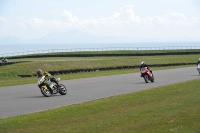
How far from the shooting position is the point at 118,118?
12.7 metres

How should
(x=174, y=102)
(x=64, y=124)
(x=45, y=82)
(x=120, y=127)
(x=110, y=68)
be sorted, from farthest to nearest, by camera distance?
(x=110, y=68) → (x=45, y=82) → (x=174, y=102) → (x=64, y=124) → (x=120, y=127)

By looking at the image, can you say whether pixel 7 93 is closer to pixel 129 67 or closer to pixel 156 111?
pixel 156 111

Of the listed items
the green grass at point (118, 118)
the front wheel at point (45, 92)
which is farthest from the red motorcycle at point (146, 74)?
the green grass at point (118, 118)

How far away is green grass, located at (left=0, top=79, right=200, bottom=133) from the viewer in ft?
36.2

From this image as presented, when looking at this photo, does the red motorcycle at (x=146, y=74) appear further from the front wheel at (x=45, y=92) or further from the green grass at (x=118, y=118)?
the green grass at (x=118, y=118)

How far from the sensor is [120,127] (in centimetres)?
1122

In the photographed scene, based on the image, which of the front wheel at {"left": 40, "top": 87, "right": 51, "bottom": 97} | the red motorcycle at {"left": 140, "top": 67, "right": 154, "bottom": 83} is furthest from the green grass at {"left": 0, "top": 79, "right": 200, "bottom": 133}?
the red motorcycle at {"left": 140, "top": 67, "right": 154, "bottom": 83}

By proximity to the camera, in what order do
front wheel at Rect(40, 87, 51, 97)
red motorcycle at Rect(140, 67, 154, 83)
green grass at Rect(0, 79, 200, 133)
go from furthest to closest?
red motorcycle at Rect(140, 67, 154, 83) < front wheel at Rect(40, 87, 51, 97) < green grass at Rect(0, 79, 200, 133)

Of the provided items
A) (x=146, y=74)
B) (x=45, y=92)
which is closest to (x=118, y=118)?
(x=45, y=92)

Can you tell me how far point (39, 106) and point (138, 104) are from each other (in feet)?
12.0

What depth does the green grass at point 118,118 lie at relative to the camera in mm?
11047

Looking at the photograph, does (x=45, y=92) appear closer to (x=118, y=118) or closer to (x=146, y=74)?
(x=118, y=118)

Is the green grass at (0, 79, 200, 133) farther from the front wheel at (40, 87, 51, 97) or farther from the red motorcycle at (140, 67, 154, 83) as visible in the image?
the red motorcycle at (140, 67, 154, 83)

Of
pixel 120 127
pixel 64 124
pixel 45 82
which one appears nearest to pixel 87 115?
pixel 64 124
